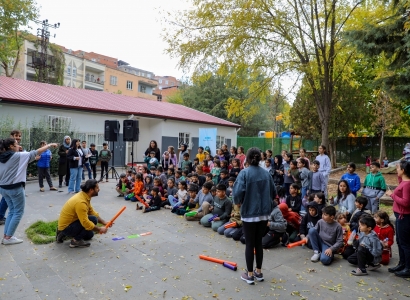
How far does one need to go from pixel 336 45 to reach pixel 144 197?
8.90 meters

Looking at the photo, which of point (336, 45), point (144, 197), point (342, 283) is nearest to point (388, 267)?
point (342, 283)

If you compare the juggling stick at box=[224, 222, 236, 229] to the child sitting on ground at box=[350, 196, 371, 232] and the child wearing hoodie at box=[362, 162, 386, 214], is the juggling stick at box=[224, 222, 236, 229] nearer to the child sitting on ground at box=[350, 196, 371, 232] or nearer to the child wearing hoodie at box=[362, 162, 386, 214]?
the child sitting on ground at box=[350, 196, 371, 232]

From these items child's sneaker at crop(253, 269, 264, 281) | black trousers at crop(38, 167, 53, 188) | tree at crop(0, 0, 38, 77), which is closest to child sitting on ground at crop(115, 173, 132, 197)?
black trousers at crop(38, 167, 53, 188)

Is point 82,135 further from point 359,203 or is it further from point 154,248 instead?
point 359,203

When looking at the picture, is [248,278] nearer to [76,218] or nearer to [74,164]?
[76,218]

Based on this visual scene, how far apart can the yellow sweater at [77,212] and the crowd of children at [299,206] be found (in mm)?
2605

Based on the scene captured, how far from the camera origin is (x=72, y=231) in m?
5.25

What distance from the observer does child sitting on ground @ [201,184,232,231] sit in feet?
21.6

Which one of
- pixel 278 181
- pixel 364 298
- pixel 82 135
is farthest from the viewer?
pixel 82 135

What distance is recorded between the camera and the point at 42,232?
6.05 meters

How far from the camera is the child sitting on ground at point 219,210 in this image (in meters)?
6.60

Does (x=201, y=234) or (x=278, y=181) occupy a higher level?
(x=278, y=181)

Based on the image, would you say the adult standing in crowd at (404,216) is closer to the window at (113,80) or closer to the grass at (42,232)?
the grass at (42,232)

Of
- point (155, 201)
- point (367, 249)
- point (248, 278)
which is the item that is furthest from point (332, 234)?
point (155, 201)
